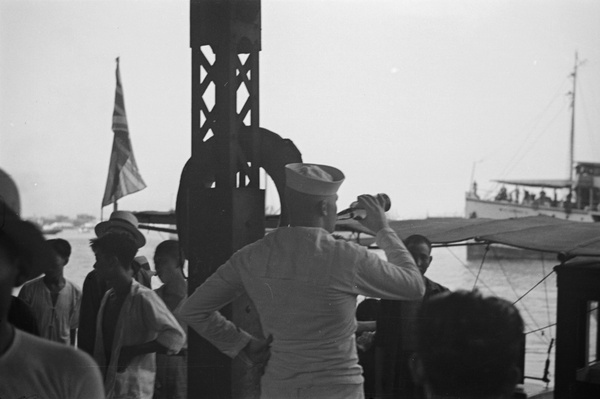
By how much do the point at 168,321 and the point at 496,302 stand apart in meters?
1.50

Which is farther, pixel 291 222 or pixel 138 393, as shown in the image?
pixel 138 393

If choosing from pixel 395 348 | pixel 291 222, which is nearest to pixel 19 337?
pixel 291 222

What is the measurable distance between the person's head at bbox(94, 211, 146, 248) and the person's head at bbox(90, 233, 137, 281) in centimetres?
15

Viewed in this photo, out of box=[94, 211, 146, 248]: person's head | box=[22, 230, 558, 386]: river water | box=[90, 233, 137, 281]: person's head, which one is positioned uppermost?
box=[94, 211, 146, 248]: person's head

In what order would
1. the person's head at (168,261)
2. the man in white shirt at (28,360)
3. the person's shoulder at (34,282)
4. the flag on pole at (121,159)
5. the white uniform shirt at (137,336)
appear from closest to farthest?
the man in white shirt at (28,360)
the white uniform shirt at (137,336)
the person's shoulder at (34,282)
the flag on pole at (121,159)
the person's head at (168,261)

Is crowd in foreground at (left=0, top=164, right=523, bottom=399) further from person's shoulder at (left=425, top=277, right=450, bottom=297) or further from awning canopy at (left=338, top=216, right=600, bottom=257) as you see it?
awning canopy at (left=338, top=216, right=600, bottom=257)

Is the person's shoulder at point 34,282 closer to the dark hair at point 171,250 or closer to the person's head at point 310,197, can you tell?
the dark hair at point 171,250

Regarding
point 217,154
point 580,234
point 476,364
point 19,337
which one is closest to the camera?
point 476,364

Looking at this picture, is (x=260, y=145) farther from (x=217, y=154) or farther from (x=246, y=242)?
(x=246, y=242)

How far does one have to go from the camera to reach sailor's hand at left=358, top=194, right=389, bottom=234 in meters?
2.24

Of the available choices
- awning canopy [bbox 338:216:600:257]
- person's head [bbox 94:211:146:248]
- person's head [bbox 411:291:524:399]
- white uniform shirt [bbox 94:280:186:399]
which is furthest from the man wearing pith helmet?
awning canopy [bbox 338:216:600:257]

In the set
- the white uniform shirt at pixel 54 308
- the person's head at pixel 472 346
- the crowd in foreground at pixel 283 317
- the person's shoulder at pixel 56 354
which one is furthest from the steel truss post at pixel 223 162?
the person's head at pixel 472 346

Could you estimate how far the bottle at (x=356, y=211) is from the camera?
2328 millimetres

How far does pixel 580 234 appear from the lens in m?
4.16
